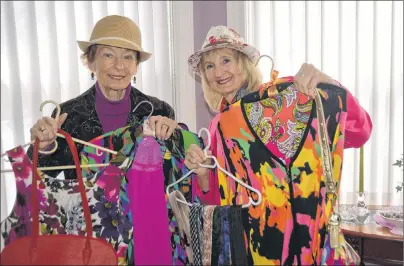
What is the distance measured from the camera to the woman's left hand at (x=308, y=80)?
1005mm

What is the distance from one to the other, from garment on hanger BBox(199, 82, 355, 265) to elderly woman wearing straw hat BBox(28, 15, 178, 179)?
22.0 inches

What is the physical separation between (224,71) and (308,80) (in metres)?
0.46

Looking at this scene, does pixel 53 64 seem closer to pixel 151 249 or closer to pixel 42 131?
pixel 42 131

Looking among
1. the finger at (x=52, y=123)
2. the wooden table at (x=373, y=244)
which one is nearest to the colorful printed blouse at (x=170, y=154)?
the finger at (x=52, y=123)

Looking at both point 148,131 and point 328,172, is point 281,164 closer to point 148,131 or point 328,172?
point 328,172

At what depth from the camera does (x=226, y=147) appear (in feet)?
3.60

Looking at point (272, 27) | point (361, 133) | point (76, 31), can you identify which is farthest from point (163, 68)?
point (361, 133)

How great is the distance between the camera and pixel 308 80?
1010 mm

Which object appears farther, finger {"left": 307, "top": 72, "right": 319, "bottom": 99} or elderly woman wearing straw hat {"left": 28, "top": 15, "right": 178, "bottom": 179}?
elderly woman wearing straw hat {"left": 28, "top": 15, "right": 178, "bottom": 179}

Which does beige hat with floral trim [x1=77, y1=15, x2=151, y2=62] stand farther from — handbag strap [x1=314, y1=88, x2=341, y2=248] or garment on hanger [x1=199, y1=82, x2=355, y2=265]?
handbag strap [x1=314, y1=88, x2=341, y2=248]

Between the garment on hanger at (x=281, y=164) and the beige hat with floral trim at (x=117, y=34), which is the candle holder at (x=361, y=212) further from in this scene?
the beige hat with floral trim at (x=117, y=34)

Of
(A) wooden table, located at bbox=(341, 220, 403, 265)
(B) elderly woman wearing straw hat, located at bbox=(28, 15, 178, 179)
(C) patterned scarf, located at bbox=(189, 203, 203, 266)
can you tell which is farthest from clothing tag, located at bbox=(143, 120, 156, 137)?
(A) wooden table, located at bbox=(341, 220, 403, 265)

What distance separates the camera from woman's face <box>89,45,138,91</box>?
4.82 feet

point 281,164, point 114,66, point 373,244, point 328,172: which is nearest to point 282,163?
point 281,164
